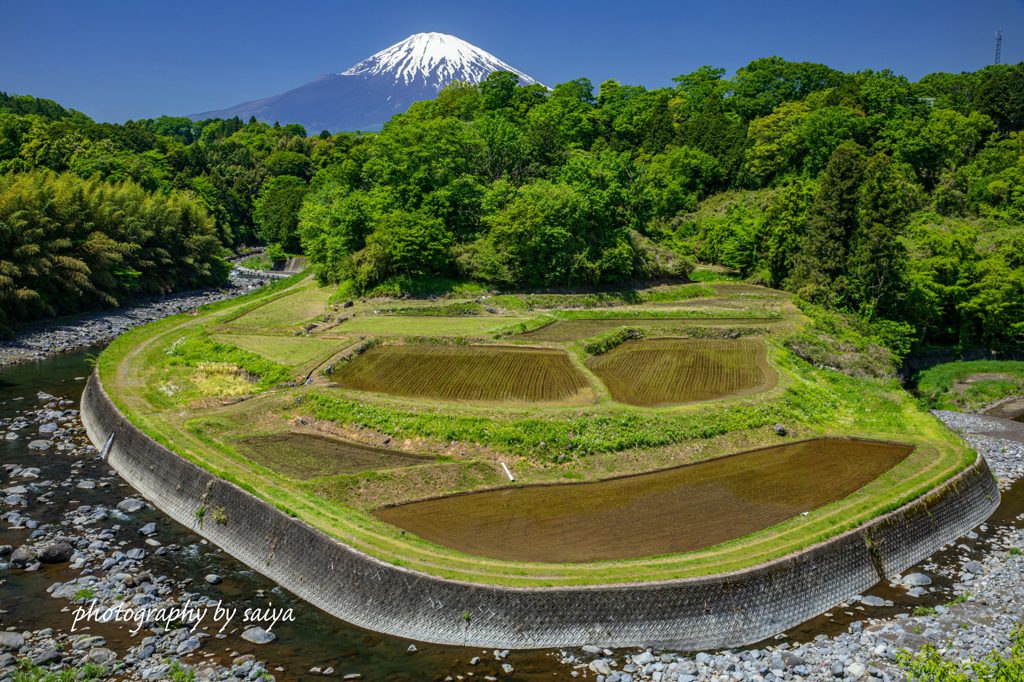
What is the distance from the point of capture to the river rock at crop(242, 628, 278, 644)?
13055mm

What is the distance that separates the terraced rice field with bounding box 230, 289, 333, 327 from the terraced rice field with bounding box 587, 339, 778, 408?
20.3 meters

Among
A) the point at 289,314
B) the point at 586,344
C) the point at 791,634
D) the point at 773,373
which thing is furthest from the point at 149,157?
the point at 791,634

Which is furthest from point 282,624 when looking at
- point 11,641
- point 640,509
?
point 640,509

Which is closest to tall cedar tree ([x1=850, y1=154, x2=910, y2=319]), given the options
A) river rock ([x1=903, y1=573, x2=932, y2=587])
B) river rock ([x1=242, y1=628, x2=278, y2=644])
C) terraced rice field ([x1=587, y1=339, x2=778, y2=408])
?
terraced rice field ([x1=587, y1=339, x2=778, y2=408])

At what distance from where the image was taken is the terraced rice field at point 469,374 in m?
24.6

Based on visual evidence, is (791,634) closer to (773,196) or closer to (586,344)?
(586,344)

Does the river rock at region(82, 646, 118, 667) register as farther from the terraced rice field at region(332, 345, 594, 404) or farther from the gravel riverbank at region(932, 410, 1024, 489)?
the gravel riverbank at region(932, 410, 1024, 489)

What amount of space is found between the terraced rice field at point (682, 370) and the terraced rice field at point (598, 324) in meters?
2.90

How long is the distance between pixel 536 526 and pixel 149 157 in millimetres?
89853

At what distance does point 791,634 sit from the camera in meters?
13.7

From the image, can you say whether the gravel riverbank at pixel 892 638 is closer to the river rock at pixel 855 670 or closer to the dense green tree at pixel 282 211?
the river rock at pixel 855 670

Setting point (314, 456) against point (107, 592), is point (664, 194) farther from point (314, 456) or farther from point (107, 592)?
point (107, 592)

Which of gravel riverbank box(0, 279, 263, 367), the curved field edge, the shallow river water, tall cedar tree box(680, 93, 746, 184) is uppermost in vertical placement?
tall cedar tree box(680, 93, 746, 184)

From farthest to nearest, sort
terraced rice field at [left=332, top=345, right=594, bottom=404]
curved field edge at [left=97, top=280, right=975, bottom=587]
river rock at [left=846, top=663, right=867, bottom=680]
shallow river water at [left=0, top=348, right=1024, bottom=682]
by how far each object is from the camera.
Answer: terraced rice field at [left=332, top=345, right=594, bottom=404]
curved field edge at [left=97, top=280, right=975, bottom=587]
shallow river water at [left=0, top=348, right=1024, bottom=682]
river rock at [left=846, top=663, right=867, bottom=680]
